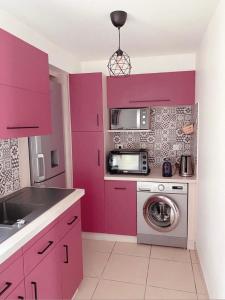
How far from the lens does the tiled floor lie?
205cm

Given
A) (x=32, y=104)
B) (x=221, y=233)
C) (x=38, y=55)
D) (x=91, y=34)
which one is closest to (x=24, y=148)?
(x=32, y=104)

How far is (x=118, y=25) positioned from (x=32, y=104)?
0.89 meters

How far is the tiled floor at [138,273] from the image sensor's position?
80.9 inches

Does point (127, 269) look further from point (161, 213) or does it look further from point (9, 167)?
point (9, 167)

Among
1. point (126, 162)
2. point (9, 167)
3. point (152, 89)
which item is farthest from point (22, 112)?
point (152, 89)

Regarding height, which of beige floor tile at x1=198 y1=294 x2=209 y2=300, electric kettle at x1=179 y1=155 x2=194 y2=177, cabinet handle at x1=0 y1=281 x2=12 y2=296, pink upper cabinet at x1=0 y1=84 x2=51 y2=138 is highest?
pink upper cabinet at x1=0 y1=84 x2=51 y2=138

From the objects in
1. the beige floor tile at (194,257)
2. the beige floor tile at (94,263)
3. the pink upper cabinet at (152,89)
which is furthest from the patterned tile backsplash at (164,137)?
the beige floor tile at (94,263)

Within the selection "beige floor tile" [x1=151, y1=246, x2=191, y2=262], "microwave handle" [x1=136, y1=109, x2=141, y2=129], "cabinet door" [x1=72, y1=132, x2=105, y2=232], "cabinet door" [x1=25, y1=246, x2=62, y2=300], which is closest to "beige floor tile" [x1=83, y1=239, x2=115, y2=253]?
"cabinet door" [x1=72, y1=132, x2=105, y2=232]

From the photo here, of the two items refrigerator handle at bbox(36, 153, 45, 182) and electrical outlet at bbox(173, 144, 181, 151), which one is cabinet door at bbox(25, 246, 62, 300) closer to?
refrigerator handle at bbox(36, 153, 45, 182)

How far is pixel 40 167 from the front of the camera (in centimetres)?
232

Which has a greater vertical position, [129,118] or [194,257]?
[129,118]

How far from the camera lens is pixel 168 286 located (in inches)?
84.4

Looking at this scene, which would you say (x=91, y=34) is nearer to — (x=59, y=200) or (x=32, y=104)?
(x=32, y=104)

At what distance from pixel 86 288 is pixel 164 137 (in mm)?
1945
